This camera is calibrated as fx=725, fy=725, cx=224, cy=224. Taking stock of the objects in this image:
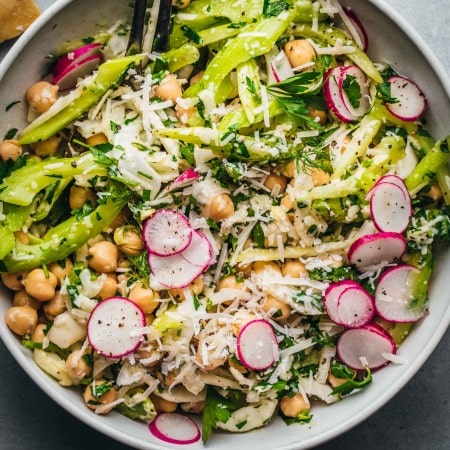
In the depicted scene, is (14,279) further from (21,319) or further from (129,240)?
(129,240)

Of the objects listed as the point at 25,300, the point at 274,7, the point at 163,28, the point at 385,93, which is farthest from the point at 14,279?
the point at 385,93

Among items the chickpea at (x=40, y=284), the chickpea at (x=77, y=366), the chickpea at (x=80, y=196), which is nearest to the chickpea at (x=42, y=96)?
the chickpea at (x=80, y=196)

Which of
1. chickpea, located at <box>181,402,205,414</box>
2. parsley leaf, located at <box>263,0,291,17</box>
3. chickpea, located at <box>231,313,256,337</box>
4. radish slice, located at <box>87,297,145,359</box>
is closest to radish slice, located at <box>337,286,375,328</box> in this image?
chickpea, located at <box>231,313,256,337</box>

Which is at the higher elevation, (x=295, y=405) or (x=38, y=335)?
(x=38, y=335)

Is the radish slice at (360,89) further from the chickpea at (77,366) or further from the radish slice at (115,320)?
the chickpea at (77,366)

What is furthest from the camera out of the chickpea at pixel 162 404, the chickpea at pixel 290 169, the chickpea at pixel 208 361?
the chickpea at pixel 162 404

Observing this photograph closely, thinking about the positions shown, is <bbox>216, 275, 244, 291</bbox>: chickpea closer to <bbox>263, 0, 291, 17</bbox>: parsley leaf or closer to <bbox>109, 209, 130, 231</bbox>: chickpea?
<bbox>109, 209, 130, 231</bbox>: chickpea
